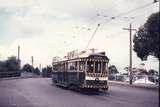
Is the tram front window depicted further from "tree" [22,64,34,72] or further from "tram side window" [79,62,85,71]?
"tree" [22,64,34,72]

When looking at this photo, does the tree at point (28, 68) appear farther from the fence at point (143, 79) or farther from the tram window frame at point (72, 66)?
the tram window frame at point (72, 66)

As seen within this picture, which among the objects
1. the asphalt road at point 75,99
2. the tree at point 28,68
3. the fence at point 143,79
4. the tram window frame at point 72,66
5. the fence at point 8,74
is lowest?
the asphalt road at point 75,99

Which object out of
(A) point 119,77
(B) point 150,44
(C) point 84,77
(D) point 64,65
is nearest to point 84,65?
(C) point 84,77

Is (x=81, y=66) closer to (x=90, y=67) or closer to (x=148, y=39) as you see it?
(x=90, y=67)

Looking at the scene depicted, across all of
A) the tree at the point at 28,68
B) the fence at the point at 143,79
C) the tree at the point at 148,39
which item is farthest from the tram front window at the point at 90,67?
the tree at the point at 28,68

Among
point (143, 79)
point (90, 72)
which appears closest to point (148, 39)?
point (143, 79)

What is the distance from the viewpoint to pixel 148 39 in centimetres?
4919

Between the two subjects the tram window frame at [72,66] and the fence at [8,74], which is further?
the fence at [8,74]

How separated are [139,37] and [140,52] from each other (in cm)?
203

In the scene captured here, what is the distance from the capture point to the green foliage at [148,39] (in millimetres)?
48144

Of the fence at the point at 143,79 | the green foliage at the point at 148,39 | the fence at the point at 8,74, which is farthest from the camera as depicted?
the fence at the point at 8,74

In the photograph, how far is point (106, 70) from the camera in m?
29.0

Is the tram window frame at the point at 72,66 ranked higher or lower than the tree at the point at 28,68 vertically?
lower

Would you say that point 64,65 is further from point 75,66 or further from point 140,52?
point 140,52
